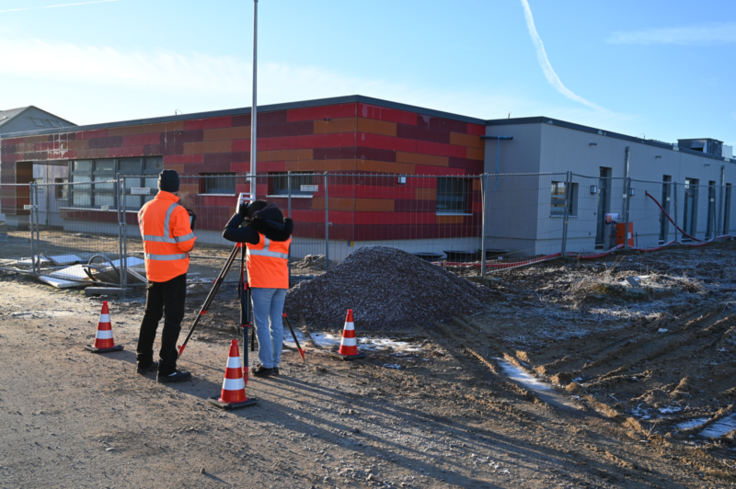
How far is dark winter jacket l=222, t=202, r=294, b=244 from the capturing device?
19.0 ft

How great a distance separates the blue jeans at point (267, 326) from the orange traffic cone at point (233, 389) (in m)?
0.84

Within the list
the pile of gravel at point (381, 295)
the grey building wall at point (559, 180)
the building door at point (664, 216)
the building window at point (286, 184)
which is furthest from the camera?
the building door at point (664, 216)

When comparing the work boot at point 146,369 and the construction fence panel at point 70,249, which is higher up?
the construction fence panel at point 70,249

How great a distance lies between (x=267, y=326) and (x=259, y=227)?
1133 mm

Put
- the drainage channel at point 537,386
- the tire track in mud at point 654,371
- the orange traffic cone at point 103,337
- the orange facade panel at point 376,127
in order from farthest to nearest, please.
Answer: the orange facade panel at point 376,127 → the orange traffic cone at point 103,337 → the drainage channel at point 537,386 → the tire track in mud at point 654,371

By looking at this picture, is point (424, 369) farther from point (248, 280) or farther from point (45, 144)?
point (45, 144)

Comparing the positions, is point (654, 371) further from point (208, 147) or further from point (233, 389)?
point (208, 147)

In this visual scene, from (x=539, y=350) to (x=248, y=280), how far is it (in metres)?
3.90

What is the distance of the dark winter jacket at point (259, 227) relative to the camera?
580 centimetres

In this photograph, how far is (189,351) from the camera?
733cm

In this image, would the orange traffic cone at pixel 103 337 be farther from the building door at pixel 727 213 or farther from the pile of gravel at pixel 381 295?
the building door at pixel 727 213

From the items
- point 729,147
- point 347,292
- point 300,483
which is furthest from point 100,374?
point 729,147

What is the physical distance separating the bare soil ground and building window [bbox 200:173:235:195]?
12.1 meters

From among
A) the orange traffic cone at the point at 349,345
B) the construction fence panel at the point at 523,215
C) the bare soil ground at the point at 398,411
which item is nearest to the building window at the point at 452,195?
the construction fence panel at the point at 523,215
